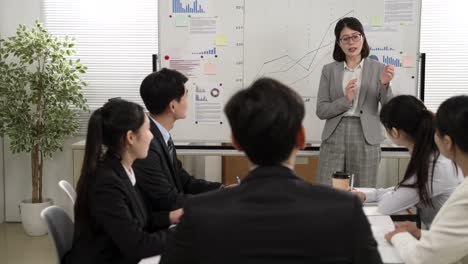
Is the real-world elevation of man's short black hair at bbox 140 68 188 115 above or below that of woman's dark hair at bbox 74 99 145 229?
above

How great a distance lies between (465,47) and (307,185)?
13.2 feet

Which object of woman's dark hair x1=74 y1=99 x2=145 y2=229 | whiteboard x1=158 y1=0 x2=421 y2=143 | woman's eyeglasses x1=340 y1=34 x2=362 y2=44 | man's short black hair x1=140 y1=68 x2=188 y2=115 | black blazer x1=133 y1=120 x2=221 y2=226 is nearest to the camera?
woman's dark hair x1=74 y1=99 x2=145 y2=229

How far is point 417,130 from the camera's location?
7.08 feet

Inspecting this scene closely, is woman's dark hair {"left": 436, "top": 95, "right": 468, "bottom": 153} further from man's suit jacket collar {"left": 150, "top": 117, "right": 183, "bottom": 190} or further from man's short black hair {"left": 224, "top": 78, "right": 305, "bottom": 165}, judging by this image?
man's suit jacket collar {"left": 150, "top": 117, "right": 183, "bottom": 190}

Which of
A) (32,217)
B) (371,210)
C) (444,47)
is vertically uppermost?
(444,47)

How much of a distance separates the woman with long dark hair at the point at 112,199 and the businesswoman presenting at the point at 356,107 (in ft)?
6.06

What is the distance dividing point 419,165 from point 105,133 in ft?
4.20

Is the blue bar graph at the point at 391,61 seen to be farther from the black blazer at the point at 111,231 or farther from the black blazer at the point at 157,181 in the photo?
the black blazer at the point at 111,231

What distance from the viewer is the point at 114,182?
1.76 metres

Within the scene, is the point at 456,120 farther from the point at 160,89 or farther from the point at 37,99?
the point at 37,99

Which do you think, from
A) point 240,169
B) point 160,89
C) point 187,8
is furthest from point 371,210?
point 240,169

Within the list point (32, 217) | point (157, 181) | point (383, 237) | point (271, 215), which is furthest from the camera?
point (32, 217)

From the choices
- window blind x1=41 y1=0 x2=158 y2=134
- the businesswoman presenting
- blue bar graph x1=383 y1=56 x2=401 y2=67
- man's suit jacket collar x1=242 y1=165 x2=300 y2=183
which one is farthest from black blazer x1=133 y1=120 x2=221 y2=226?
window blind x1=41 y1=0 x2=158 y2=134

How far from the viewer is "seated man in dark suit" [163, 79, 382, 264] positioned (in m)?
1.01
